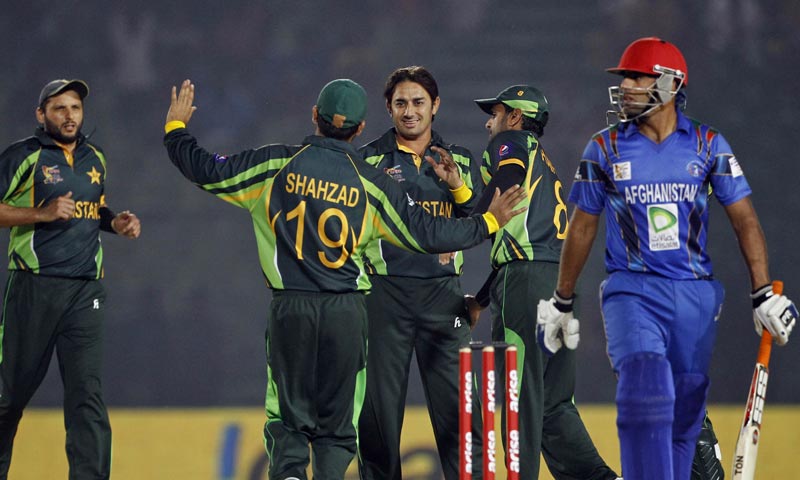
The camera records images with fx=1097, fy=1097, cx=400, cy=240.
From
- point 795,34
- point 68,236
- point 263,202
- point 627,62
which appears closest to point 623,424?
point 627,62

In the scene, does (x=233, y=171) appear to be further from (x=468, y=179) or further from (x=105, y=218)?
(x=105, y=218)

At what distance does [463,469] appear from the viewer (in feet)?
12.1

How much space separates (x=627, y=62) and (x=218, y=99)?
4.23m

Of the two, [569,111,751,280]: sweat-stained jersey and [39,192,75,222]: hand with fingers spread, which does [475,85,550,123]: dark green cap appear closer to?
[569,111,751,280]: sweat-stained jersey

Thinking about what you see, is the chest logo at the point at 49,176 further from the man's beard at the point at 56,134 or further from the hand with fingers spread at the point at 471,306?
the hand with fingers spread at the point at 471,306

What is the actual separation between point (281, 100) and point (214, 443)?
2.32 meters

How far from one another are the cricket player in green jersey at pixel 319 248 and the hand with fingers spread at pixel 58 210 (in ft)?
3.36

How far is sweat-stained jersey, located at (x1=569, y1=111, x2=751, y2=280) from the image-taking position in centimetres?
363

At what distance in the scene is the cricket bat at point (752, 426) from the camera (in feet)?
12.2

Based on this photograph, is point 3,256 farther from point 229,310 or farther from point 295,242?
point 295,242

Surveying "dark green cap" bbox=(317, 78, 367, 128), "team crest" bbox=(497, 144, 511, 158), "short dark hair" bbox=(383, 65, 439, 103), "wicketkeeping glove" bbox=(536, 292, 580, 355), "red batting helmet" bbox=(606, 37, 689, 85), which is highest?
"short dark hair" bbox=(383, 65, 439, 103)

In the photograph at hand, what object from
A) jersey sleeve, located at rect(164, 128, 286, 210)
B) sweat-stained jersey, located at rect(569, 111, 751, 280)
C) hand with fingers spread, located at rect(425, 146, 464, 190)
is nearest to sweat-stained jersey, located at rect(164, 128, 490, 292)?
jersey sleeve, located at rect(164, 128, 286, 210)

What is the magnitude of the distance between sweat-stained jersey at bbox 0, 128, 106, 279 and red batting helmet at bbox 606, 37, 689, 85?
104 inches

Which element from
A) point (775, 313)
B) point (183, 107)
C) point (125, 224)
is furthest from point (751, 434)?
point (125, 224)
